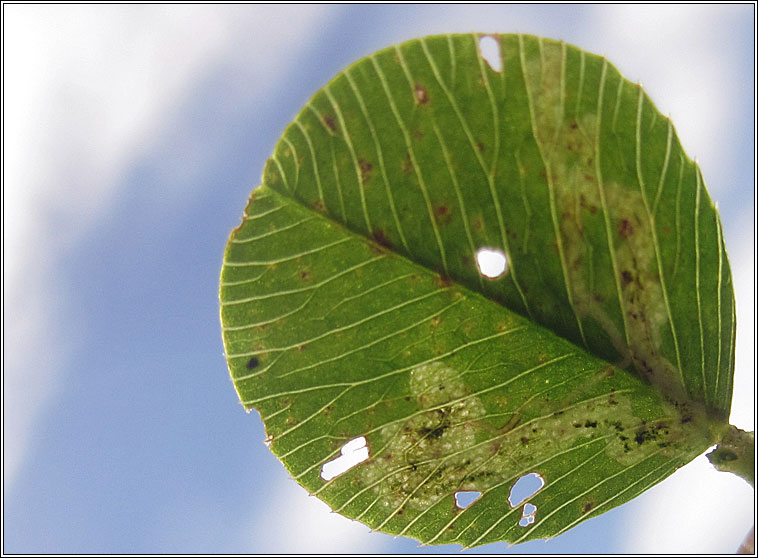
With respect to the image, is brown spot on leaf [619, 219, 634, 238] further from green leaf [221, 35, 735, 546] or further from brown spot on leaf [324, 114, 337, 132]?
brown spot on leaf [324, 114, 337, 132]

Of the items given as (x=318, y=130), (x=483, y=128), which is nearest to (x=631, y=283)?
(x=483, y=128)

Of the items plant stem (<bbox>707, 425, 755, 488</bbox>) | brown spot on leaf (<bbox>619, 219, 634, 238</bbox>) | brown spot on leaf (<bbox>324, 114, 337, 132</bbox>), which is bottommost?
plant stem (<bbox>707, 425, 755, 488</bbox>)

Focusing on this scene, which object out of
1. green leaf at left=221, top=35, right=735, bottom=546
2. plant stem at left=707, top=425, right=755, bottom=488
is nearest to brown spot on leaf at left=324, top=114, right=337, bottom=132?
green leaf at left=221, top=35, right=735, bottom=546

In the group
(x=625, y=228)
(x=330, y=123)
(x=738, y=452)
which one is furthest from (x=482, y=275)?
(x=738, y=452)

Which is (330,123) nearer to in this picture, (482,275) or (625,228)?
(482,275)

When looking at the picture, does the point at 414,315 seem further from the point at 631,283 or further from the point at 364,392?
the point at 631,283

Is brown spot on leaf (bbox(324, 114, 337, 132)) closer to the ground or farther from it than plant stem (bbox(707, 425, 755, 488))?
farther from it

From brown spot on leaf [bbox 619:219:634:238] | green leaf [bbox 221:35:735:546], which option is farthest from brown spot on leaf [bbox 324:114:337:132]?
brown spot on leaf [bbox 619:219:634:238]
